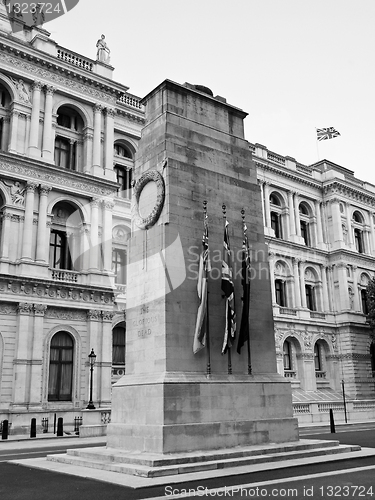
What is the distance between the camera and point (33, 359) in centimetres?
3164

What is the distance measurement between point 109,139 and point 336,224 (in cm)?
2845

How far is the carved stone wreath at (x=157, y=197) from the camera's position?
52.2 feet

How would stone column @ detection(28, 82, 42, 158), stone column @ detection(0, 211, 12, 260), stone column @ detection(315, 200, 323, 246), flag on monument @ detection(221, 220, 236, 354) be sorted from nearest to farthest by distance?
1. flag on monument @ detection(221, 220, 236, 354)
2. stone column @ detection(0, 211, 12, 260)
3. stone column @ detection(28, 82, 42, 158)
4. stone column @ detection(315, 200, 323, 246)

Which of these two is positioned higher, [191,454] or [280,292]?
[280,292]

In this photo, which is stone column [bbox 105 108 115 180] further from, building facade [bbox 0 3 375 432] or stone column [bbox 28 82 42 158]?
stone column [bbox 28 82 42 158]

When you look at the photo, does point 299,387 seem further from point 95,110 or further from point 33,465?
point 33,465

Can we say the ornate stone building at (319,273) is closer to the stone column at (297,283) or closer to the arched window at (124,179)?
the stone column at (297,283)

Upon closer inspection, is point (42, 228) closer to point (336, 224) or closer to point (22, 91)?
point (22, 91)

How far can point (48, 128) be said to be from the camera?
118 ft

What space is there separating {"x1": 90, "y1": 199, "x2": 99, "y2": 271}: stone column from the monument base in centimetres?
2087

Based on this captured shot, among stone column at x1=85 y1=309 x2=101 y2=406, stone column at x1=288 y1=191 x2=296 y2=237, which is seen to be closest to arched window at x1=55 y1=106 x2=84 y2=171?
stone column at x1=85 y1=309 x2=101 y2=406

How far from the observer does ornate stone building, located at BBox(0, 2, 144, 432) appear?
104 ft

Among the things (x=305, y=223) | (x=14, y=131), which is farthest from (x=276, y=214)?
(x=14, y=131)

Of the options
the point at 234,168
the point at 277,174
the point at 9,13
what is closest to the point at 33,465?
the point at 234,168
